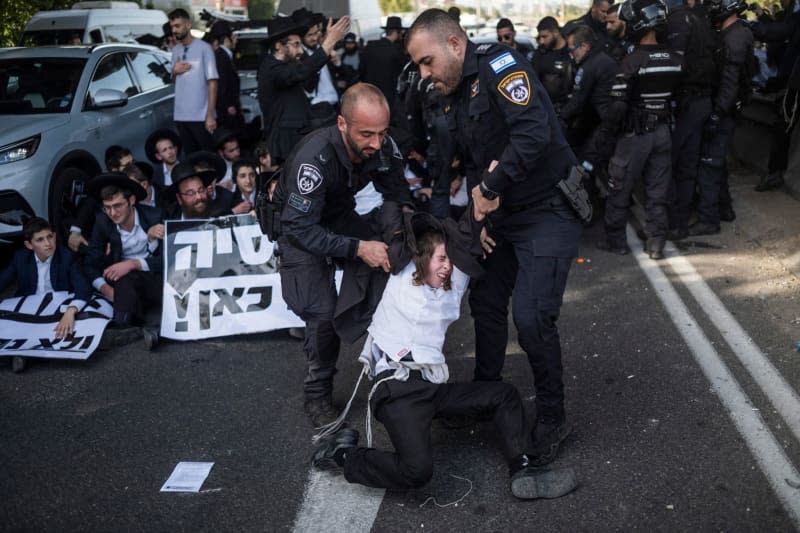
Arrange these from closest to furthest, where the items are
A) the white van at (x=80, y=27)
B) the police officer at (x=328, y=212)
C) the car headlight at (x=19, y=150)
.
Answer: the police officer at (x=328, y=212), the car headlight at (x=19, y=150), the white van at (x=80, y=27)

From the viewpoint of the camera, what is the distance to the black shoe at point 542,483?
3.19 m

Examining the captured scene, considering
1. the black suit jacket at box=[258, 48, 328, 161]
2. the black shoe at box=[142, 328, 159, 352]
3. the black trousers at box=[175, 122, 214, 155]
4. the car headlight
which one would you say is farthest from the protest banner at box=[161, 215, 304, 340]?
the black trousers at box=[175, 122, 214, 155]

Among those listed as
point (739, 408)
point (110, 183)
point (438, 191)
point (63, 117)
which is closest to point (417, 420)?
point (739, 408)

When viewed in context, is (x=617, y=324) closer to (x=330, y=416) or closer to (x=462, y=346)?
(x=462, y=346)

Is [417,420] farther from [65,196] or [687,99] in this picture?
[65,196]

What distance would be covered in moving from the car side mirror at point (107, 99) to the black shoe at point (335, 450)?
16.2ft

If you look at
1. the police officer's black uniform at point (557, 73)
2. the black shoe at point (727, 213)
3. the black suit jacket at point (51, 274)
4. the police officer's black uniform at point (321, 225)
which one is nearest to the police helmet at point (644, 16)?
the police officer's black uniform at point (557, 73)

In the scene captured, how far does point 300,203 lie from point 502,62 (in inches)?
43.5

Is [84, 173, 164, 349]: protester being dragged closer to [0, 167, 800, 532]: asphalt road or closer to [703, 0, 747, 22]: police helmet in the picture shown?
[0, 167, 800, 532]: asphalt road

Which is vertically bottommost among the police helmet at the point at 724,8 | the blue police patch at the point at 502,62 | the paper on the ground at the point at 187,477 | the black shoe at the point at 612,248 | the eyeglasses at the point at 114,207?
the black shoe at the point at 612,248

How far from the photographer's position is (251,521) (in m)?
3.17

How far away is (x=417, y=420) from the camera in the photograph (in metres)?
3.28

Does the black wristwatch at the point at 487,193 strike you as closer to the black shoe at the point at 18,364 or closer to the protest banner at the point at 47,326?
the protest banner at the point at 47,326

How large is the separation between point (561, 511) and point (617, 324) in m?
2.13
